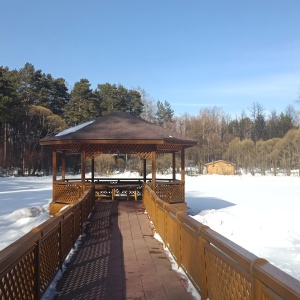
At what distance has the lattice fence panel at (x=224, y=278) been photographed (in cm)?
257

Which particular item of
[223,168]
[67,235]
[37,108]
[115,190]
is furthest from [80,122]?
[67,235]

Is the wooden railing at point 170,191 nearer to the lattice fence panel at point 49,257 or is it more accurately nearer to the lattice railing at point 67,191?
the lattice railing at point 67,191

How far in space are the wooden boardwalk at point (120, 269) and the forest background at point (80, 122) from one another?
37179 mm

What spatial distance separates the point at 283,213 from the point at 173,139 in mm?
6458

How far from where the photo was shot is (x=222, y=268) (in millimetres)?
3088

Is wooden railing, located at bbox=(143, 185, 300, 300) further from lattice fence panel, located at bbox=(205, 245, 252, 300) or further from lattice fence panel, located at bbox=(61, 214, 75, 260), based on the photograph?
lattice fence panel, located at bbox=(61, 214, 75, 260)

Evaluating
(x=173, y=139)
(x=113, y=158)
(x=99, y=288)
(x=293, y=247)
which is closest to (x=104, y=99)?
(x=113, y=158)

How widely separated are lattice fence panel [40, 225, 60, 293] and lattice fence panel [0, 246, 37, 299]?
0.38 meters

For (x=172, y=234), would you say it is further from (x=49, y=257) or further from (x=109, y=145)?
(x=109, y=145)

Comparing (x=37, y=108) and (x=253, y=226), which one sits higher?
(x=37, y=108)

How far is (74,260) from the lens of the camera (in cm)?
579

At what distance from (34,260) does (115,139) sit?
9.43 meters

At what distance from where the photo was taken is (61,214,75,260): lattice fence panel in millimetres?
5492

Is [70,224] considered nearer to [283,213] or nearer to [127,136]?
[127,136]
